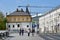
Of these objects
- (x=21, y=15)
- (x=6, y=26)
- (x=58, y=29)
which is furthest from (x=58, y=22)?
(x=21, y=15)

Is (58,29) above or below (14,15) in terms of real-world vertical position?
below

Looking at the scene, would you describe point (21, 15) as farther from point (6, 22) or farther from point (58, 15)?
point (58, 15)

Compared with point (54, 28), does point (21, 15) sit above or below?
above

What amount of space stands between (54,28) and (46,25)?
21015 mm

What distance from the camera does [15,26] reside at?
132m

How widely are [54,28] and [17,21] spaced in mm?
51066

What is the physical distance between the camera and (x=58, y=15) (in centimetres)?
8562

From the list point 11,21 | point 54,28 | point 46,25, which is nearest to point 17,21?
point 11,21

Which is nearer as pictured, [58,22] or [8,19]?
[58,22]

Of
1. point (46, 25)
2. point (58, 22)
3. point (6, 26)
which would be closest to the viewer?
point (58, 22)

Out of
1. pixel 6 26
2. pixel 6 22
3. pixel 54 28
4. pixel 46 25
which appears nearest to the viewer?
pixel 54 28

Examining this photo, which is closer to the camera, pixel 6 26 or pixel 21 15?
pixel 6 26

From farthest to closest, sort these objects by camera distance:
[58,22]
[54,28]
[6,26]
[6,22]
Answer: [6,22]
[6,26]
[54,28]
[58,22]

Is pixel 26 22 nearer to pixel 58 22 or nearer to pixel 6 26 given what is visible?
pixel 6 26
